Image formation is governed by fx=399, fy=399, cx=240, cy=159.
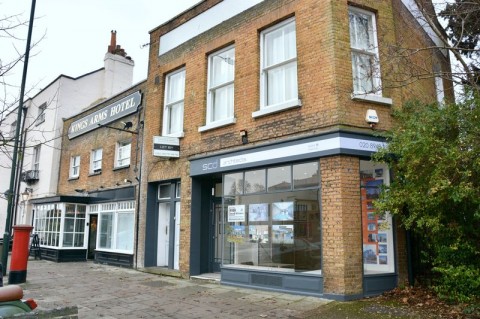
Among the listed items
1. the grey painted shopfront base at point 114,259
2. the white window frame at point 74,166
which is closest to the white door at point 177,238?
the grey painted shopfront base at point 114,259

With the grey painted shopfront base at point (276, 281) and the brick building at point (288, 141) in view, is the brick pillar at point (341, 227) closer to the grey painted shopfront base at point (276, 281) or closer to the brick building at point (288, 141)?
the brick building at point (288, 141)

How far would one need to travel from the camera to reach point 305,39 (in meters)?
10.1

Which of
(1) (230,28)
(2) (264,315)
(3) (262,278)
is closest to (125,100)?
(1) (230,28)

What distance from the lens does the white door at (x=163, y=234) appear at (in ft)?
47.3

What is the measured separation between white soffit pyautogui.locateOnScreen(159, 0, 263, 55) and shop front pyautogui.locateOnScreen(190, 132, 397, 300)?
14.3 feet

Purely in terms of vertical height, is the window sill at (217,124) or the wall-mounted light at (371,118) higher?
the window sill at (217,124)

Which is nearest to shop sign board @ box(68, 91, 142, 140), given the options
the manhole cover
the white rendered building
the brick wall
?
the brick wall

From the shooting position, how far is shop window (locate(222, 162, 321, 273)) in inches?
372

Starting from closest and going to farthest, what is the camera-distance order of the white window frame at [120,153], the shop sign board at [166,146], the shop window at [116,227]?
the shop sign board at [166,146] → the shop window at [116,227] → the white window frame at [120,153]

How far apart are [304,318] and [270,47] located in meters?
7.25

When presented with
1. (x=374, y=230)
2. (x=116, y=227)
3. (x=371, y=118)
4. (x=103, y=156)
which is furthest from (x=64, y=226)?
(x=371, y=118)

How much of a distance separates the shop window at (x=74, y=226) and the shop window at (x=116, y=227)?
170 centimetres

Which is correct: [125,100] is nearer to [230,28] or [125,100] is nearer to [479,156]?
[230,28]

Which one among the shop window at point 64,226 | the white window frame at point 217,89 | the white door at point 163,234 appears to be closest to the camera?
the white window frame at point 217,89
